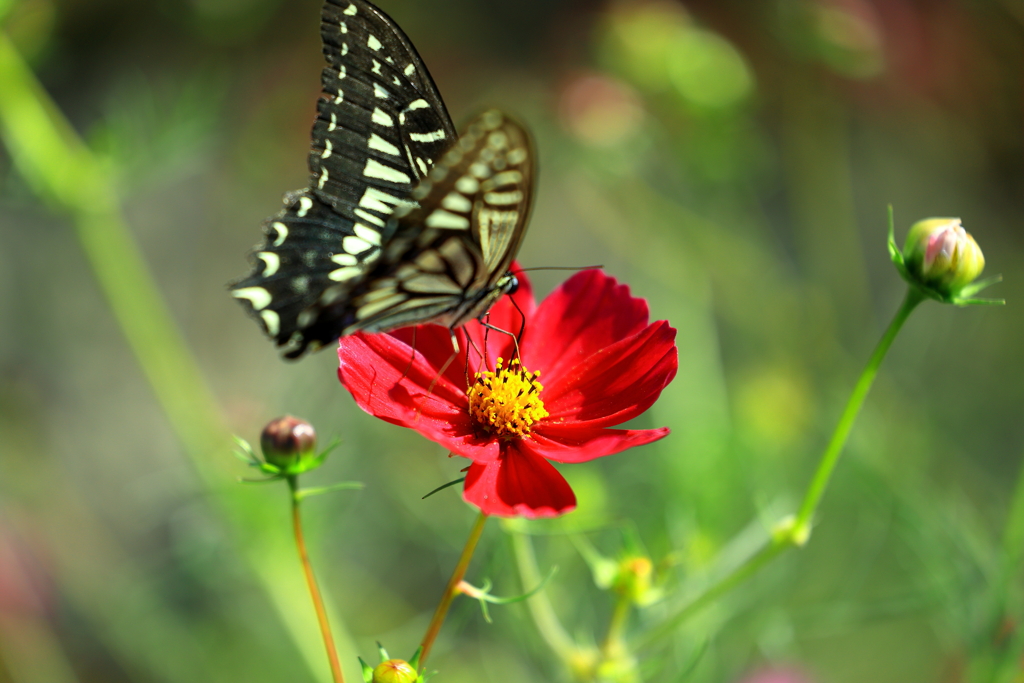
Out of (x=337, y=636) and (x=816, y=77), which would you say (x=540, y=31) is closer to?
(x=816, y=77)

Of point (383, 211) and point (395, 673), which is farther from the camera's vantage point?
point (383, 211)

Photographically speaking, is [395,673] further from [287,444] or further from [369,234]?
[369,234]

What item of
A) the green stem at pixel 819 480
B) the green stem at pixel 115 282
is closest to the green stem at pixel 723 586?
the green stem at pixel 819 480

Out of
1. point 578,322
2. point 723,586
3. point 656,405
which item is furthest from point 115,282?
point 723,586

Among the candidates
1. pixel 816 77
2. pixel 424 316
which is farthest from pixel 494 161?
pixel 816 77

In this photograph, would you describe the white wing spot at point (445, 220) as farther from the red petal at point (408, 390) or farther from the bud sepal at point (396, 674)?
the bud sepal at point (396, 674)
